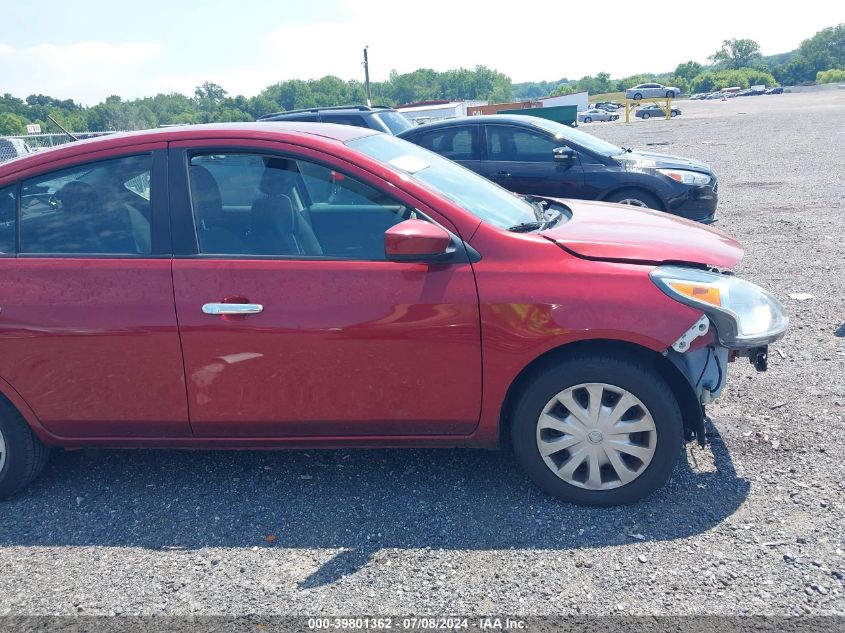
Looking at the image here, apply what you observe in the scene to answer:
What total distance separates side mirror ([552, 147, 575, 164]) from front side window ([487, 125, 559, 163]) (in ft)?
0.63

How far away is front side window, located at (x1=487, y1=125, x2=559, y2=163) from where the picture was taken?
29.9ft

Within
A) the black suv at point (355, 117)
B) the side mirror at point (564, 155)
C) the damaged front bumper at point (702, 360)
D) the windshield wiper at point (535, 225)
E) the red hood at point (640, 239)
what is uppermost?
the black suv at point (355, 117)

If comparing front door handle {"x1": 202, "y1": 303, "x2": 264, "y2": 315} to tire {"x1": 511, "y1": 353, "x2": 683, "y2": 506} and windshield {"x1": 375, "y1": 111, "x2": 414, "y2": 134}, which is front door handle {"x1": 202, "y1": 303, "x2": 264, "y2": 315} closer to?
tire {"x1": 511, "y1": 353, "x2": 683, "y2": 506}

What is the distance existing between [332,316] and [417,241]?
1.69 ft

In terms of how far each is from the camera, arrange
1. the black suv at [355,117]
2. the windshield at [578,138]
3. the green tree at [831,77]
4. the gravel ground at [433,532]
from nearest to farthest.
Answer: the gravel ground at [433,532], the windshield at [578,138], the black suv at [355,117], the green tree at [831,77]

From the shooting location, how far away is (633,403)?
3373mm

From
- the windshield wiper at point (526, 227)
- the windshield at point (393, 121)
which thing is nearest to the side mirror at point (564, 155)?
the windshield at point (393, 121)

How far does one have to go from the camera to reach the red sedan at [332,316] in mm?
3354

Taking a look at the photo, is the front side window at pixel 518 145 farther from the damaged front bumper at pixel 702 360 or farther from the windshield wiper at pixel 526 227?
the damaged front bumper at pixel 702 360

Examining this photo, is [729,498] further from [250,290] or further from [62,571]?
[62,571]

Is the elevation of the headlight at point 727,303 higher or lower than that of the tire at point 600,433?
higher

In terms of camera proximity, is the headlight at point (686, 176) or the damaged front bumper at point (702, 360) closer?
the damaged front bumper at point (702, 360)

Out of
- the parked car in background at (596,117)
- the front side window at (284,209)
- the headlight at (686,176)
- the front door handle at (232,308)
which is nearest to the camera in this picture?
the front door handle at (232,308)

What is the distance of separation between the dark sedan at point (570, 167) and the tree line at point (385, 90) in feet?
88.8
